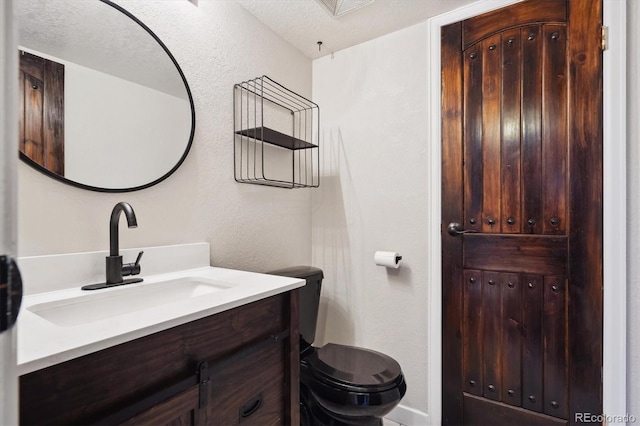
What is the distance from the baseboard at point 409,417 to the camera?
1639 millimetres

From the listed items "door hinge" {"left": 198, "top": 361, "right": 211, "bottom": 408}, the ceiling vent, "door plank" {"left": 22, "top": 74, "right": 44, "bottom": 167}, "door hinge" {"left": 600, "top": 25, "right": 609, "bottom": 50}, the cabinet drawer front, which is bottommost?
the cabinet drawer front

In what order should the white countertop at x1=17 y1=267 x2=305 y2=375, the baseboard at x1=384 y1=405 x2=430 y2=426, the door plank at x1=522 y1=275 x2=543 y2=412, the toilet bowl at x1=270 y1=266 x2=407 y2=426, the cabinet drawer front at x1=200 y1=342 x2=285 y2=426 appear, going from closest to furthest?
the white countertop at x1=17 y1=267 x2=305 y2=375
the cabinet drawer front at x1=200 y1=342 x2=285 y2=426
the toilet bowl at x1=270 y1=266 x2=407 y2=426
the door plank at x1=522 y1=275 x2=543 y2=412
the baseboard at x1=384 y1=405 x2=430 y2=426

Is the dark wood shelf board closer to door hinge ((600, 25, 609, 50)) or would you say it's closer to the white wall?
the white wall

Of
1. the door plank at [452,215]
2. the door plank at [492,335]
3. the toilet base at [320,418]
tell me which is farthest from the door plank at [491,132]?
the toilet base at [320,418]

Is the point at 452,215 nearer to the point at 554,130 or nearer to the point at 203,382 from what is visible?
the point at 554,130

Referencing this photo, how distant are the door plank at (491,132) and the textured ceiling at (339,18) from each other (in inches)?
11.8

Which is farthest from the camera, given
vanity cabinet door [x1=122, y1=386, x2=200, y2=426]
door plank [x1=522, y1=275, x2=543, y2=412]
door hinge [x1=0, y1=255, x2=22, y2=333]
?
door plank [x1=522, y1=275, x2=543, y2=412]

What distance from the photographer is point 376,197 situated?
71.7 inches

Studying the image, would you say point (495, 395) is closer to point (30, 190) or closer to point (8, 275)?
point (8, 275)

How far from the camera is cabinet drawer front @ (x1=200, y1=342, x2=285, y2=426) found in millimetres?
780

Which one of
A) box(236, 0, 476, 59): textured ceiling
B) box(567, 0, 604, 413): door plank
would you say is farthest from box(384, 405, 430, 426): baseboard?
box(236, 0, 476, 59): textured ceiling

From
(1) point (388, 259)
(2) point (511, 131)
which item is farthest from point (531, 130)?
(1) point (388, 259)

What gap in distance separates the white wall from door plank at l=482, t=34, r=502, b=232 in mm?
279

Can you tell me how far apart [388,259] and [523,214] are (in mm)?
675
